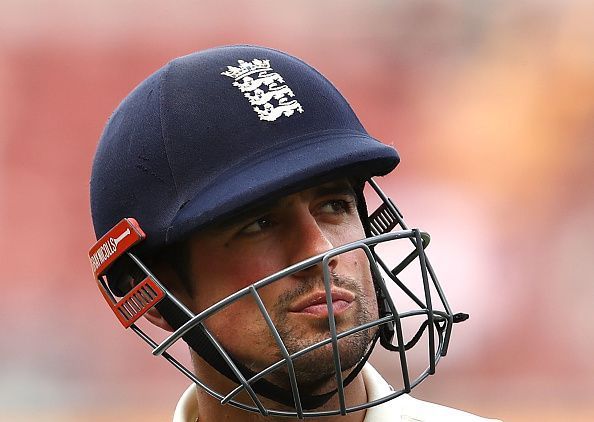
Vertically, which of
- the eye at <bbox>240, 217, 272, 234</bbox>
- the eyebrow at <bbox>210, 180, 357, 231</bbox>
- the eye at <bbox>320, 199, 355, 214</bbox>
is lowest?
the eye at <bbox>320, 199, 355, 214</bbox>

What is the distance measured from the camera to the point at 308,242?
5.12 feet

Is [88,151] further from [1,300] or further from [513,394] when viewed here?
[513,394]

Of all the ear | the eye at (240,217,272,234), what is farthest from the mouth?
the ear

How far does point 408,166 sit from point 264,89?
2.58m

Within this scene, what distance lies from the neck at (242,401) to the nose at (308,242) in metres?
0.21

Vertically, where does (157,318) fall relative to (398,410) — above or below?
above

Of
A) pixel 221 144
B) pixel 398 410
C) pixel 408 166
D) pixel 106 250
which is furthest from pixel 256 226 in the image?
pixel 408 166

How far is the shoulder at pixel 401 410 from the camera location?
1.67 meters

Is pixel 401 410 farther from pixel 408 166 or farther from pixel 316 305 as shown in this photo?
pixel 408 166

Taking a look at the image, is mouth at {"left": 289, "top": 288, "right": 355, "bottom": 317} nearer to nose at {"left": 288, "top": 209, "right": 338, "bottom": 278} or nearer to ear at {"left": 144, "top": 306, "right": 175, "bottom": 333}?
nose at {"left": 288, "top": 209, "right": 338, "bottom": 278}

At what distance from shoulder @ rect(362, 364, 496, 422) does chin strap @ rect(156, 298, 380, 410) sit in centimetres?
9

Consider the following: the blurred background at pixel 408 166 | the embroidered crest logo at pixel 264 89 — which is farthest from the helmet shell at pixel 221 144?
the blurred background at pixel 408 166

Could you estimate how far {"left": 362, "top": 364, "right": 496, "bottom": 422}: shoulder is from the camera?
167cm

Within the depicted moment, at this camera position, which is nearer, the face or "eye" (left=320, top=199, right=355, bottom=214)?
the face
